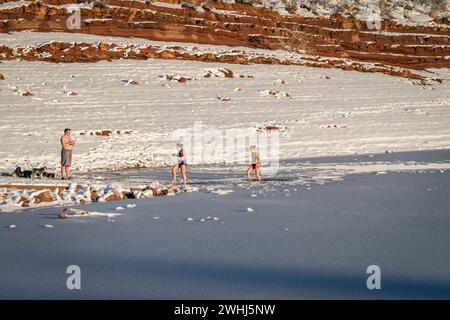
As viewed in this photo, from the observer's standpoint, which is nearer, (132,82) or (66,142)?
(66,142)

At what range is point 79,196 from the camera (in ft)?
34.0

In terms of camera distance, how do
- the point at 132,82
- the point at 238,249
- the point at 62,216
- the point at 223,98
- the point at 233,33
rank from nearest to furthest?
the point at 238,249, the point at 62,216, the point at 223,98, the point at 132,82, the point at 233,33

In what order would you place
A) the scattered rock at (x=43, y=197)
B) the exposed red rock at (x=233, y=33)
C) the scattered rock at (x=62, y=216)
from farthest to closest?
the exposed red rock at (x=233, y=33) → the scattered rock at (x=43, y=197) → the scattered rock at (x=62, y=216)

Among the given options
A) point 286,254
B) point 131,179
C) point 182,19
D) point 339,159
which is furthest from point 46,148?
point 182,19

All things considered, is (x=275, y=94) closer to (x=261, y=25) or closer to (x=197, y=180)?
(x=261, y=25)

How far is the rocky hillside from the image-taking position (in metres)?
36.6

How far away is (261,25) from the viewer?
135ft

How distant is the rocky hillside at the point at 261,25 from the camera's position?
36625 millimetres

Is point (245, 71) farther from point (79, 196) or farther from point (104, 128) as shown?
point (79, 196)

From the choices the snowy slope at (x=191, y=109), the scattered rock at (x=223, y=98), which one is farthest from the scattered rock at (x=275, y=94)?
the scattered rock at (x=223, y=98)

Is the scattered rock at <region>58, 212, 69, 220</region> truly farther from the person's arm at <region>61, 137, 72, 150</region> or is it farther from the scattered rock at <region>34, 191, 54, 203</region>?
the person's arm at <region>61, 137, 72, 150</region>

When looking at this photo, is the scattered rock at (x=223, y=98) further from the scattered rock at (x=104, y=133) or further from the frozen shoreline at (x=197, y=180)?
the frozen shoreline at (x=197, y=180)

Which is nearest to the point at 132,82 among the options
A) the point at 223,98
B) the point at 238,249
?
the point at 223,98
